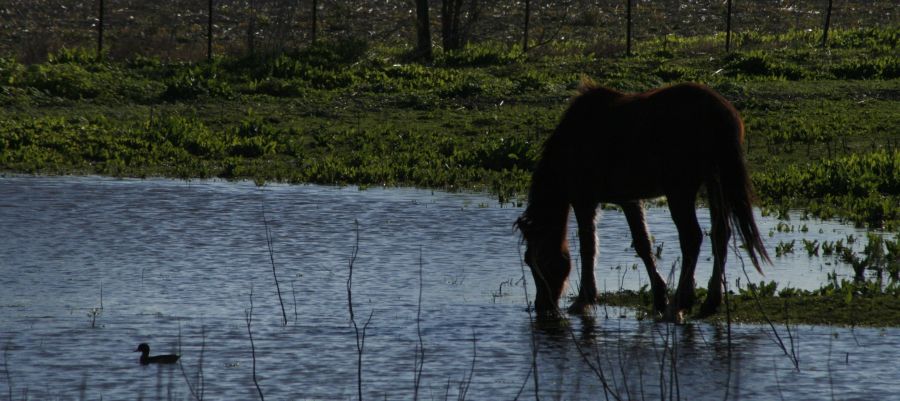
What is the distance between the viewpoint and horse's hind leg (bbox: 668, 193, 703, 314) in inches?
358

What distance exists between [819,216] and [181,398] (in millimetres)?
9067

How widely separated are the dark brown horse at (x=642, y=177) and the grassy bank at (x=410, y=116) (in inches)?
196

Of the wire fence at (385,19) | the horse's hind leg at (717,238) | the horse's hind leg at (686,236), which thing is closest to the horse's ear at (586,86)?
the horse's hind leg at (686,236)

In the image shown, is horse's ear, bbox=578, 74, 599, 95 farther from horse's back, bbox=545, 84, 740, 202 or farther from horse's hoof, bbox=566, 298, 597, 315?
horse's hoof, bbox=566, 298, 597, 315

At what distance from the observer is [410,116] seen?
22.2 m

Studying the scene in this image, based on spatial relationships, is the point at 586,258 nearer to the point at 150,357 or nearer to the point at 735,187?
the point at 735,187

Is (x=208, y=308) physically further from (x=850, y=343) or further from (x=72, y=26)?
(x=72, y=26)

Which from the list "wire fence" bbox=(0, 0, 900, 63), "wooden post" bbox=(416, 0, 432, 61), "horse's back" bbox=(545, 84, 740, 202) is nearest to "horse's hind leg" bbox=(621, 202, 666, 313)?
"horse's back" bbox=(545, 84, 740, 202)

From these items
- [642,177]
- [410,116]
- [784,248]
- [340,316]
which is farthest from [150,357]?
[410,116]

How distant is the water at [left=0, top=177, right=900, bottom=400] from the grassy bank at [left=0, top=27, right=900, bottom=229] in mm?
2268

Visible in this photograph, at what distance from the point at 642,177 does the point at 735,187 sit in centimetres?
71

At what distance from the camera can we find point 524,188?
16703mm

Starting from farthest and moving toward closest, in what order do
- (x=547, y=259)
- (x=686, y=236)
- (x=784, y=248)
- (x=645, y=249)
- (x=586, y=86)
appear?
(x=784, y=248)
(x=586, y=86)
(x=645, y=249)
(x=547, y=259)
(x=686, y=236)

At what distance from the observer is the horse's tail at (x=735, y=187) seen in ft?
29.3
